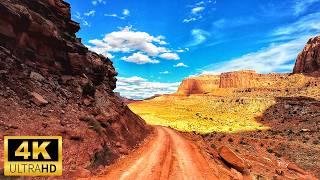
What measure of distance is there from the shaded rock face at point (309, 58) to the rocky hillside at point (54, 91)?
151 m

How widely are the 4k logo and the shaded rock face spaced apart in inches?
6454

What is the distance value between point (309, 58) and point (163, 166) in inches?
6860

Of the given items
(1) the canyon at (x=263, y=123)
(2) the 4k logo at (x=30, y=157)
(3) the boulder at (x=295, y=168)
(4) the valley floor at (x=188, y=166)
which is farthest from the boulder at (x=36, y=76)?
(3) the boulder at (x=295, y=168)

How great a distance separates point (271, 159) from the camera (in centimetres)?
3378

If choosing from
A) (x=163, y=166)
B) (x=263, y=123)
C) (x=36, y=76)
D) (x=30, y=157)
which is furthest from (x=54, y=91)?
(x=263, y=123)

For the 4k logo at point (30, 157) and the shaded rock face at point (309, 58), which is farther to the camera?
the shaded rock face at point (309, 58)

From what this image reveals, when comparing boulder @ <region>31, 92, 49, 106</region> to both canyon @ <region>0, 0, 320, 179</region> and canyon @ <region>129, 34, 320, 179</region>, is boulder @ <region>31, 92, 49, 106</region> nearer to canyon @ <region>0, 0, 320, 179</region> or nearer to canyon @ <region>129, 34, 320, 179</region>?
canyon @ <region>0, 0, 320, 179</region>

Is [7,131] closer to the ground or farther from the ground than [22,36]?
closer to the ground

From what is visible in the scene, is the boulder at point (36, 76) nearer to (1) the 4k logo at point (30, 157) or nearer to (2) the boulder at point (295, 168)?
(1) the 4k logo at point (30, 157)

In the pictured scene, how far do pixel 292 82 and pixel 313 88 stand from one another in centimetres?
2157

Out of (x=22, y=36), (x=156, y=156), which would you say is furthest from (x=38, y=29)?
(x=156, y=156)

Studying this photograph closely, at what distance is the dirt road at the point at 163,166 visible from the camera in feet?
66.5

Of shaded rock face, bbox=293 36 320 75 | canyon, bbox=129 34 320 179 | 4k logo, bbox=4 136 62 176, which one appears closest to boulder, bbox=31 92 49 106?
4k logo, bbox=4 136 62 176

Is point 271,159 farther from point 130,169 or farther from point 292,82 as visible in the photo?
point 292,82
